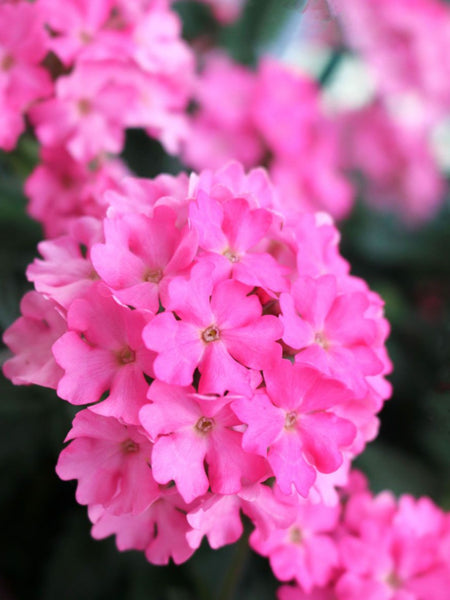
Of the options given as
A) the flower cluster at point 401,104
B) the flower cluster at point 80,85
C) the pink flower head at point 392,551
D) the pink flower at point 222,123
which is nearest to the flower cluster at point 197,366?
the pink flower head at point 392,551

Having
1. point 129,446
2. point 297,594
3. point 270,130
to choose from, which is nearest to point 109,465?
point 129,446

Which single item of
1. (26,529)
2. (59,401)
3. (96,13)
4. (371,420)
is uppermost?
(96,13)

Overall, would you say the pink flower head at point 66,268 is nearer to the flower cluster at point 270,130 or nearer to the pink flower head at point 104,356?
the pink flower head at point 104,356

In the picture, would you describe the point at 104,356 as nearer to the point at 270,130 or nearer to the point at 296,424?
the point at 296,424

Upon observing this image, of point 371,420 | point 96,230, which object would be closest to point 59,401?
point 96,230

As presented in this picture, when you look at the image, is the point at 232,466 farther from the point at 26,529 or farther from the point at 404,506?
the point at 26,529

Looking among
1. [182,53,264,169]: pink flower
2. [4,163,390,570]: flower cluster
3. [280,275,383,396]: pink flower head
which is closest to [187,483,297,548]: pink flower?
[4,163,390,570]: flower cluster

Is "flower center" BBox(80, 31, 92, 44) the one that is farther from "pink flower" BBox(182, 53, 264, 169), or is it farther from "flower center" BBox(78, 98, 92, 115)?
"pink flower" BBox(182, 53, 264, 169)
